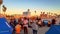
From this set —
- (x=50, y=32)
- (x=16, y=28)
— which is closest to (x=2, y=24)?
(x=50, y=32)

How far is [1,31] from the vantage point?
9.63 ft

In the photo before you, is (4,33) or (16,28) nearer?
(4,33)

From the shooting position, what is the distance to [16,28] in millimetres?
14227

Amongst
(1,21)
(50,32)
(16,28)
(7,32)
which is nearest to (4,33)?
(7,32)

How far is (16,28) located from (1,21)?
11163 millimetres

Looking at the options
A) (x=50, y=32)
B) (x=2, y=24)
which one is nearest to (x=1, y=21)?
(x=2, y=24)

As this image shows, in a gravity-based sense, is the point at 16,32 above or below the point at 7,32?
below

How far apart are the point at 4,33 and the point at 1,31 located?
0.05 metres

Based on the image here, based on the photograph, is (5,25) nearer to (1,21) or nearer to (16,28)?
(1,21)

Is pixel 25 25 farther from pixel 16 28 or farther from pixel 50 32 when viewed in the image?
pixel 50 32

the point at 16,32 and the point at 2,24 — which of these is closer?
the point at 2,24

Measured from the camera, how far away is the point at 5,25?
3.05 meters

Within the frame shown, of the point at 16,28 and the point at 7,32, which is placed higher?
the point at 7,32

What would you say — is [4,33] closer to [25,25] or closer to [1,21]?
[1,21]
